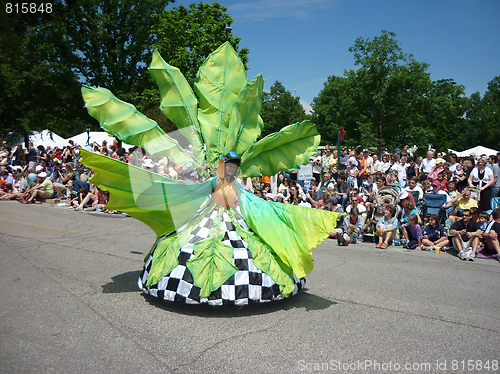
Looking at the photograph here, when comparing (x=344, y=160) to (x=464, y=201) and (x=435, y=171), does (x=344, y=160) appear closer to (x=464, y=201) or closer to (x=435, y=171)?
(x=435, y=171)

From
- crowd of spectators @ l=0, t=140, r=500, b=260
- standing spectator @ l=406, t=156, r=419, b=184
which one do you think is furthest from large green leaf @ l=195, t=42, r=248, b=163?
standing spectator @ l=406, t=156, r=419, b=184

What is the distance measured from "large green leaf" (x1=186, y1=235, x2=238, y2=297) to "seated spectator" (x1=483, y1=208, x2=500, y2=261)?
6082 mm

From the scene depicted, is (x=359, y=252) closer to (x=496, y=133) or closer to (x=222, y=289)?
(x=222, y=289)

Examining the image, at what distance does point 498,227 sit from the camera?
7828mm

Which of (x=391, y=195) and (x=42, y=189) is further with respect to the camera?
(x=42, y=189)

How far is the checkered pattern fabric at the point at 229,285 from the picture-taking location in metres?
4.05

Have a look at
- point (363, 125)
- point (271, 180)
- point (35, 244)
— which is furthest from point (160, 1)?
point (35, 244)

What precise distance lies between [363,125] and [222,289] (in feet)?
77.7

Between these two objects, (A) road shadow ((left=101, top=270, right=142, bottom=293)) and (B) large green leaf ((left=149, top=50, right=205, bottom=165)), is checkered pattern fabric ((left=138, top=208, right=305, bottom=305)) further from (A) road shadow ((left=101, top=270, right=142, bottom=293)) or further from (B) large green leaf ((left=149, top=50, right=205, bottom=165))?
(B) large green leaf ((left=149, top=50, right=205, bottom=165))

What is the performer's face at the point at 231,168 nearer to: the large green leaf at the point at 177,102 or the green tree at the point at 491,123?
the large green leaf at the point at 177,102

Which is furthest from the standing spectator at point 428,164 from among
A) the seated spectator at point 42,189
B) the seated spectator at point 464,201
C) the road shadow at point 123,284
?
the seated spectator at point 42,189

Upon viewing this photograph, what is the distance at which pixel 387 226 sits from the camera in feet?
29.5

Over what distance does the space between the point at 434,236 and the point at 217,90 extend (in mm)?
6220

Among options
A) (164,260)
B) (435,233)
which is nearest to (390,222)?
(435,233)
